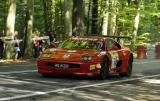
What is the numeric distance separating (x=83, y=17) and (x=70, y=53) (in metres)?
14.4

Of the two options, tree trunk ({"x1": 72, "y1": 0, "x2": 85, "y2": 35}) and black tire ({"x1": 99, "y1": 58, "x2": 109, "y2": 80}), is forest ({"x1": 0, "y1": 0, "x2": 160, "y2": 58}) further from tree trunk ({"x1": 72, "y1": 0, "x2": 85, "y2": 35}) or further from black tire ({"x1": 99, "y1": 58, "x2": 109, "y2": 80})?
black tire ({"x1": 99, "y1": 58, "x2": 109, "y2": 80})

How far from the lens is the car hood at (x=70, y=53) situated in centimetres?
1475

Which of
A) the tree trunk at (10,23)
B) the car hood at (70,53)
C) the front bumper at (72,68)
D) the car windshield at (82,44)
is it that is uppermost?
the tree trunk at (10,23)

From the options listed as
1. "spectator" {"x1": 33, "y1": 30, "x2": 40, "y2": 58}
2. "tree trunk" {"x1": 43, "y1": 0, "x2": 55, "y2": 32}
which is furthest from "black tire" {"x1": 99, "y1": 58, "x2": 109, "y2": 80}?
"tree trunk" {"x1": 43, "y1": 0, "x2": 55, "y2": 32}

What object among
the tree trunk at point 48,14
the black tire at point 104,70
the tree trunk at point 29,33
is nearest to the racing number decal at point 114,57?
the black tire at point 104,70

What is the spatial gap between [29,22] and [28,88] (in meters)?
16.2

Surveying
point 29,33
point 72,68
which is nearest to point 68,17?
point 29,33

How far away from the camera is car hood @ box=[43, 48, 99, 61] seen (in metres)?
14.8

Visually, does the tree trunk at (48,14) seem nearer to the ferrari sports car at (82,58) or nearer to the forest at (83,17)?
the forest at (83,17)

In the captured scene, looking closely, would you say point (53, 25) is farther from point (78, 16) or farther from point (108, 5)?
point (78, 16)

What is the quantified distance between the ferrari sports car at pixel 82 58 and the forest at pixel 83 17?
389 inches

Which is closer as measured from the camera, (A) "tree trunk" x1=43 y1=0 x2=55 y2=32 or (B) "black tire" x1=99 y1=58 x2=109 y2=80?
(B) "black tire" x1=99 y1=58 x2=109 y2=80

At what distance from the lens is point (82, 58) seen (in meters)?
14.8

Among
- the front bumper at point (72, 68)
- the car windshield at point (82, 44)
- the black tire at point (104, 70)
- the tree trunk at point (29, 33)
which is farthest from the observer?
the tree trunk at point (29, 33)
